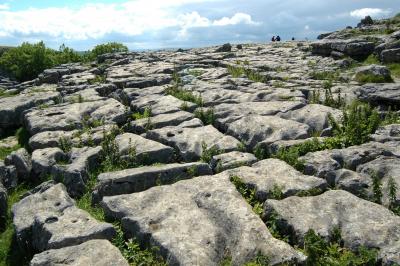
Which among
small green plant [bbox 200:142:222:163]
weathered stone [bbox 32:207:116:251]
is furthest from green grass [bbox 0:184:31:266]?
small green plant [bbox 200:142:222:163]

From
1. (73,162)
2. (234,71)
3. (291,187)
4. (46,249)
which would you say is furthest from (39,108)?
(291,187)

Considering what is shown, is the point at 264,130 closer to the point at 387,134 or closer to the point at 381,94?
the point at 387,134

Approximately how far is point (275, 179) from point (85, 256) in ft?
19.7

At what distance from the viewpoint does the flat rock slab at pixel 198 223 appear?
10.2 metres

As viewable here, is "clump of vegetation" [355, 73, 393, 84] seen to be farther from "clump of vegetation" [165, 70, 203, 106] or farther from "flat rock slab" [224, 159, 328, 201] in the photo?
"flat rock slab" [224, 159, 328, 201]

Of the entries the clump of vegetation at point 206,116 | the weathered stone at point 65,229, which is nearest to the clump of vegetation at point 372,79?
the clump of vegetation at point 206,116

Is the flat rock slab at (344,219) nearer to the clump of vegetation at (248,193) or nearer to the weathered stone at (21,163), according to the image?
the clump of vegetation at (248,193)

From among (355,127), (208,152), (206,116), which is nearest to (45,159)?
(208,152)

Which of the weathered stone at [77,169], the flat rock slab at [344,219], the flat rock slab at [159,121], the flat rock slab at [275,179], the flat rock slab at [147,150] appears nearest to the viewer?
the flat rock slab at [344,219]

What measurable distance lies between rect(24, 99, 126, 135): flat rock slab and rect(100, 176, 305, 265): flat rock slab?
386 inches

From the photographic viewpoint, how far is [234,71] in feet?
107

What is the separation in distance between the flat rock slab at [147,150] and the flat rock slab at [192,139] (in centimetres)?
52

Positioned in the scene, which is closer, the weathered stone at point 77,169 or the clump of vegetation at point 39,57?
the weathered stone at point 77,169

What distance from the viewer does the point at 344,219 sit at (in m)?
11.2
